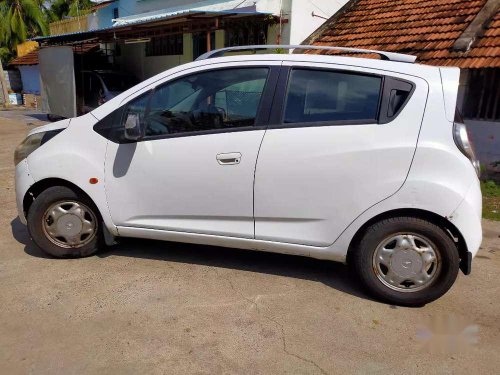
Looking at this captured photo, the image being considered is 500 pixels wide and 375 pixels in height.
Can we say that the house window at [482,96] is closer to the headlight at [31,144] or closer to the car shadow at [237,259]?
the car shadow at [237,259]

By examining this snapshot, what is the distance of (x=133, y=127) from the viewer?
318cm

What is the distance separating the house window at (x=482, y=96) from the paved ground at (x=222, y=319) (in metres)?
4.23

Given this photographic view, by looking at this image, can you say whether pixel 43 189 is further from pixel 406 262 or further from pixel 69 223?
pixel 406 262

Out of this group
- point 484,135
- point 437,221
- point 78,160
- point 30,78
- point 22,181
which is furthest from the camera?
point 30,78

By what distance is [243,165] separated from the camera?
3.07 metres

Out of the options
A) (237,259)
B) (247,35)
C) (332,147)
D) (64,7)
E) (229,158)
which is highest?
(64,7)

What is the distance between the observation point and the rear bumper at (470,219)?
284cm

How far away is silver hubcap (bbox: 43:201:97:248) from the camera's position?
11.6 feet

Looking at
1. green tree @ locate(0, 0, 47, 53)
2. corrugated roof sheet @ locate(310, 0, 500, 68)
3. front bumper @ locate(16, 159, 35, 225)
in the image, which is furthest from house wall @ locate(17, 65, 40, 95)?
front bumper @ locate(16, 159, 35, 225)

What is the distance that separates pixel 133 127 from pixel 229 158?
793mm

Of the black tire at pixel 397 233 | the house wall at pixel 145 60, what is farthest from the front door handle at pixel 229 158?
the house wall at pixel 145 60

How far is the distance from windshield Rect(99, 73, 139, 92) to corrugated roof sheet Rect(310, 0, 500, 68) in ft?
23.4

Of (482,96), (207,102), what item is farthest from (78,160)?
(482,96)

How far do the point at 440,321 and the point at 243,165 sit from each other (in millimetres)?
1792
